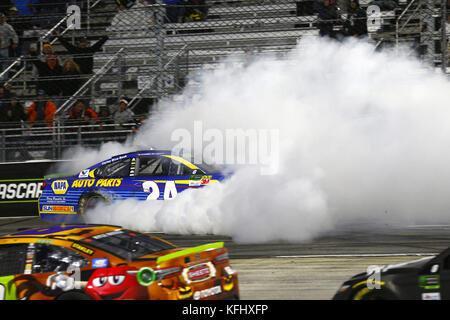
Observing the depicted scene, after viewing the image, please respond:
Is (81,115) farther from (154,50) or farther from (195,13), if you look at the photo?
→ (195,13)

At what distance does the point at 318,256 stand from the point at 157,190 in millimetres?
3686

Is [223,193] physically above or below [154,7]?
below

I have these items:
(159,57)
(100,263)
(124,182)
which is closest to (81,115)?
(159,57)

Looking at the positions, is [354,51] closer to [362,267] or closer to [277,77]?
[277,77]

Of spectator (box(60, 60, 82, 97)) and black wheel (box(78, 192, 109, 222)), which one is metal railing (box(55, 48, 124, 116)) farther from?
black wheel (box(78, 192, 109, 222))

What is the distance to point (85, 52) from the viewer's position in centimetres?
1579

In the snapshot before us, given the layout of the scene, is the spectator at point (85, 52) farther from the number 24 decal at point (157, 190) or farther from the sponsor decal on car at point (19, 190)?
the number 24 decal at point (157, 190)

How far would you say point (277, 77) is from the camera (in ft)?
42.2

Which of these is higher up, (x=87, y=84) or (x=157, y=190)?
(x=87, y=84)

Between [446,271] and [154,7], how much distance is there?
1143 centimetres

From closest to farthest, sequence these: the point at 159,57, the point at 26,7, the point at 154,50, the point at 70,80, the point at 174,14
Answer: the point at 159,57, the point at 154,50, the point at 70,80, the point at 174,14, the point at 26,7

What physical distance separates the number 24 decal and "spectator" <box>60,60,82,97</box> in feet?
17.1

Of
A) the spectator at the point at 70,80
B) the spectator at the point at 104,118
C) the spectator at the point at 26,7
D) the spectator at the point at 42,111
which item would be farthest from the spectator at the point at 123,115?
the spectator at the point at 26,7

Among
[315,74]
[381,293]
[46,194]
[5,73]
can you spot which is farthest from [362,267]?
[5,73]
